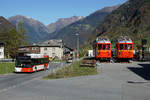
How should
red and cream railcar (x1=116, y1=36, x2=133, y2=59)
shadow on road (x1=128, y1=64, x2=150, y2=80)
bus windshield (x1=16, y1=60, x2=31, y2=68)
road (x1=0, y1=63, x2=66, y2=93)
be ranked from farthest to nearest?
red and cream railcar (x1=116, y1=36, x2=133, y2=59) < bus windshield (x1=16, y1=60, x2=31, y2=68) < shadow on road (x1=128, y1=64, x2=150, y2=80) < road (x1=0, y1=63, x2=66, y2=93)

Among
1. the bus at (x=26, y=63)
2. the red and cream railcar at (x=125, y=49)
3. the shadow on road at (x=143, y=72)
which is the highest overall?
the red and cream railcar at (x=125, y=49)

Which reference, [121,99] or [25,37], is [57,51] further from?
[121,99]

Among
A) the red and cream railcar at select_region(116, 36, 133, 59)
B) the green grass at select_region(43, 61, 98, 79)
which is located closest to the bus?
the green grass at select_region(43, 61, 98, 79)

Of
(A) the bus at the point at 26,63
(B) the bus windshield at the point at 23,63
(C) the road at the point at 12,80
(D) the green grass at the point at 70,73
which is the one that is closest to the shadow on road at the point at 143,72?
(D) the green grass at the point at 70,73

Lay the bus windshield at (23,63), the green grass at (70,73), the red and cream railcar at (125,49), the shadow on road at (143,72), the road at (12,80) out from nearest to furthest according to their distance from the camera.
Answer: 1. the road at (12,80)
2. the shadow on road at (143,72)
3. the green grass at (70,73)
4. the bus windshield at (23,63)
5. the red and cream railcar at (125,49)

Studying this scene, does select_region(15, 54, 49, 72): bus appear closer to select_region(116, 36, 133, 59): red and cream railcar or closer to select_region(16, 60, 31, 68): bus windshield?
select_region(16, 60, 31, 68): bus windshield

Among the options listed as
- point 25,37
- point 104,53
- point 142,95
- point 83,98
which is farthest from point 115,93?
point 25,37

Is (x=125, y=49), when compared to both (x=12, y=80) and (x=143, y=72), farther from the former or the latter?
(x=12, y=80)

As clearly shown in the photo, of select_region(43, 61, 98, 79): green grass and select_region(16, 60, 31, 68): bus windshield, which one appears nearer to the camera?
select_region(43, 61, 98, 79): green grass

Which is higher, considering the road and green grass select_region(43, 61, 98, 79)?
green grass select_region(43, 61, 98, 79)

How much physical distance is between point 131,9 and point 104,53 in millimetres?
160431

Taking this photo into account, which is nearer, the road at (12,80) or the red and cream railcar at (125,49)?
the road at (12,80)

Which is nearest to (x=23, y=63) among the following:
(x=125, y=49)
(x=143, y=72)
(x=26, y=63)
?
(x=26, y=63)

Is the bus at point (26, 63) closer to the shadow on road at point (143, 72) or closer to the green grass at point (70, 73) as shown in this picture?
the green grass at point (70, 73)
